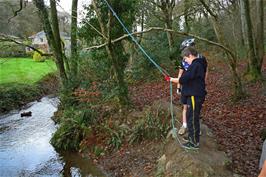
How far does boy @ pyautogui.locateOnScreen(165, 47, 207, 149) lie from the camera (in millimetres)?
5840

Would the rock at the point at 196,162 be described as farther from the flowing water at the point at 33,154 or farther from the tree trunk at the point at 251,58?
the tree trunk at the point at 251,58

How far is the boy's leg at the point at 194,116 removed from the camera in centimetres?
602

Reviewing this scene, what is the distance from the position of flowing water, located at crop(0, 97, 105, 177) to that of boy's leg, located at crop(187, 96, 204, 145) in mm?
3763

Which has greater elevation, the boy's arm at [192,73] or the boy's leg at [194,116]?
the boy's arm at [192,73]

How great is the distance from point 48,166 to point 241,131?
606 cm

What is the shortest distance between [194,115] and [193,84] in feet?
1.91

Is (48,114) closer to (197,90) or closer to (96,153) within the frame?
(96,153)

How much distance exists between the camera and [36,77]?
28.3 meters

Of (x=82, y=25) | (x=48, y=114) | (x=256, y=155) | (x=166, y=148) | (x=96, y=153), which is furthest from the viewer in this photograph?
(x=48, y=114)

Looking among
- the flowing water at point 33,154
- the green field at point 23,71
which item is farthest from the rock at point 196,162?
the green field at point 23,71

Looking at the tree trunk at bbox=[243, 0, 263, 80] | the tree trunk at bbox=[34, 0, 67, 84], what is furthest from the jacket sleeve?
the tree trunk at bbox=[34, 0, 67, 84]

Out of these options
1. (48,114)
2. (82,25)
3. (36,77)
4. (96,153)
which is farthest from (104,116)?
(36,77)

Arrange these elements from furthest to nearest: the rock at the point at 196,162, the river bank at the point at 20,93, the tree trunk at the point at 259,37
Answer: the river bank at the point at 20,93 < the tree trunk at the point at 259,37 < the rock at the point at 196,162

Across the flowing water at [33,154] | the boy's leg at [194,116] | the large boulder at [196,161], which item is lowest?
the flowing water at [33,154]
